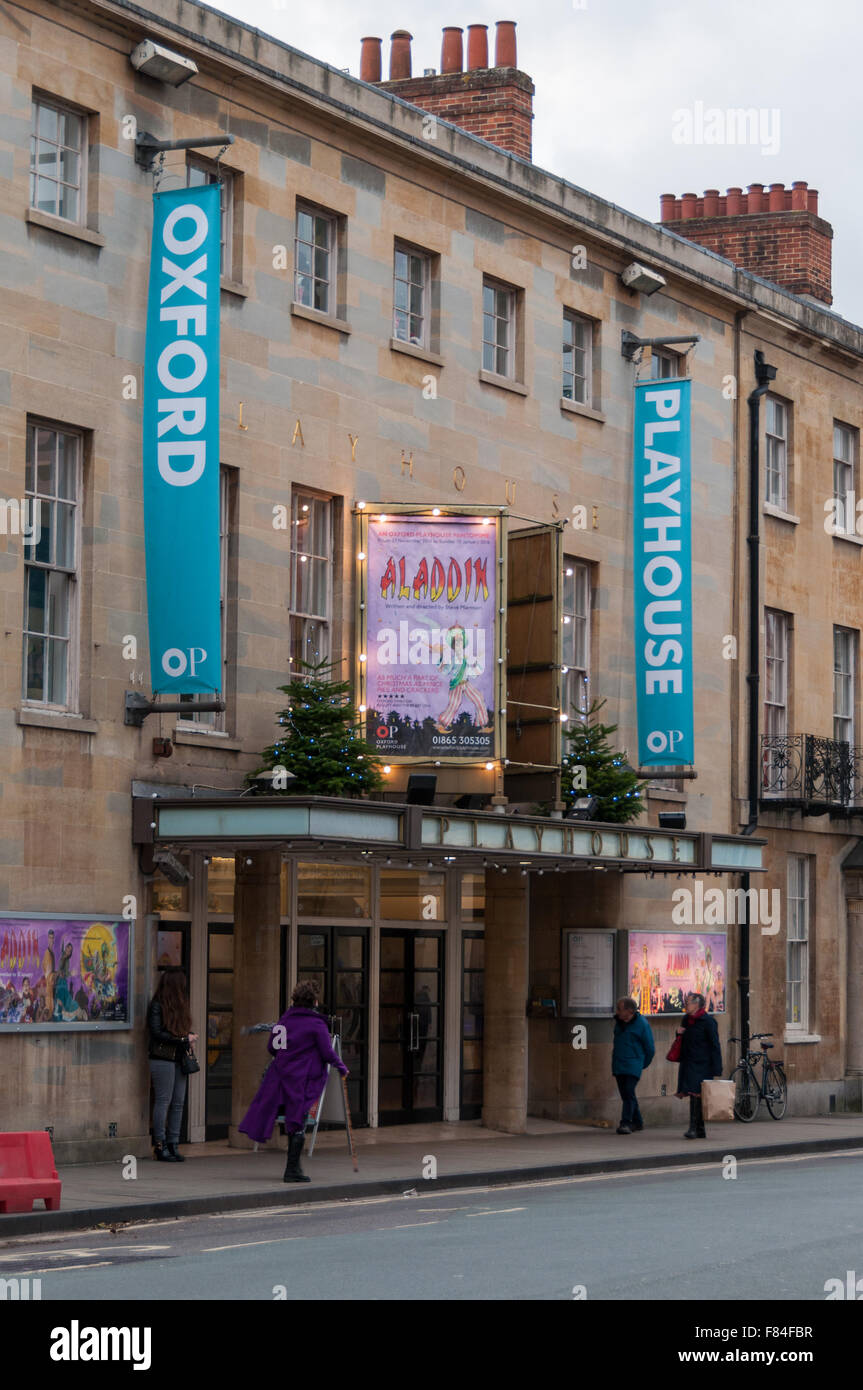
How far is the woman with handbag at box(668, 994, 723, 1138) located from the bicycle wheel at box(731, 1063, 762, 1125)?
11.8ft

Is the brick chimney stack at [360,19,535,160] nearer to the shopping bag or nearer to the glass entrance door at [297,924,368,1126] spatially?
the glass entrance door at [297,924,368,1126]

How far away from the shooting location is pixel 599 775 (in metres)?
24.7

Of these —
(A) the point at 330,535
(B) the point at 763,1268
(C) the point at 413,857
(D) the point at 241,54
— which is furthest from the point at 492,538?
(B) the point at 763,1268

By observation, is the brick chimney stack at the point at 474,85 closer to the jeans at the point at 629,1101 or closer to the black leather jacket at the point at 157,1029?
the jeans at the point at 629,1101

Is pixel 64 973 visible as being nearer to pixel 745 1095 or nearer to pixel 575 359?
pixel 575 359

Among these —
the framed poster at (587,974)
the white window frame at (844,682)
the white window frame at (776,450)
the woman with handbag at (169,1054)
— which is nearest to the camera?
the woman with handbag at (169,1054)

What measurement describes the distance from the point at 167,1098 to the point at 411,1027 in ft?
19.0

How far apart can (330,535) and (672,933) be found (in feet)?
26.6

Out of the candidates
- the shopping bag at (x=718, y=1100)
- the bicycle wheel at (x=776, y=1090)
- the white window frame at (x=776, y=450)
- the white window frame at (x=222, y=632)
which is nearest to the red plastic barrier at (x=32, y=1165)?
the white window frame at (x=222, y=632)

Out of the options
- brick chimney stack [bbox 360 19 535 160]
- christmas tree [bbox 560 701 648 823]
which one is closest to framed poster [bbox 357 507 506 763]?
christmas tree [bbox 560 701 648 823]

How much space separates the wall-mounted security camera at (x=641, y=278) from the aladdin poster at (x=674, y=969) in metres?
8.16

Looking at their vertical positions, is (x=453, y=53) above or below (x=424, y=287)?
above

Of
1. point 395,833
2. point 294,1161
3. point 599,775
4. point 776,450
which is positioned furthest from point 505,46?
point 294,1161

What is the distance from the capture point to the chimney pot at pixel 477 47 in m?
28.3
